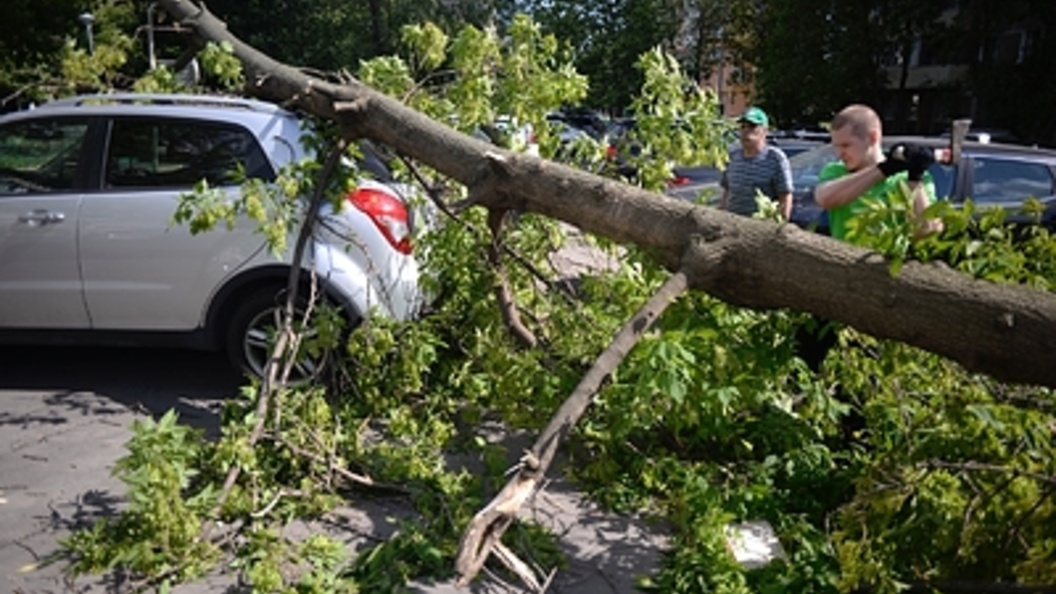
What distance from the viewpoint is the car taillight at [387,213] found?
4.90 m

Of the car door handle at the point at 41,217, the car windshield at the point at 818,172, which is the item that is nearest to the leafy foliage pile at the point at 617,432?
the car door handle at the point at 41,217

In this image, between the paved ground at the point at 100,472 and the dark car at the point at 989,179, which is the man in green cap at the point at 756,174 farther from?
the paved ground at the point at 100,472

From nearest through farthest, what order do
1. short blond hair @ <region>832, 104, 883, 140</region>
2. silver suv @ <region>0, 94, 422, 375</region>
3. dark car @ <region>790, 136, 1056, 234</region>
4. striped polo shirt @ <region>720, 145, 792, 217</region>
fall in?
short blond hair @ <region>832, 104, 883, 140</region> → silver suv @ <region>0, 94, 422, 375</region> → striped polo shirt @ <region>720, 145, 792, 217</region> → dark car @ <region>790, 136, 1056, 234</region>

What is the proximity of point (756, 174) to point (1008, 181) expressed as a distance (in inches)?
156

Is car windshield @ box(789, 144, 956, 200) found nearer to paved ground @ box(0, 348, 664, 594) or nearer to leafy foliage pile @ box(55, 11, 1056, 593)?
leafy foliage pile @ box(55, 11, 1056, 593)

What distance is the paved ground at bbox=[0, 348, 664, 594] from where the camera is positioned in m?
3.37

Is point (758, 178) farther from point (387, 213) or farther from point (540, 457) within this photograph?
point (540, 457)

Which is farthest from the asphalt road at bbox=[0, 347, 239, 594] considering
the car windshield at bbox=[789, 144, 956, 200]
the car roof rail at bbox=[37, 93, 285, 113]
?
the car windshield at bbox=[789, 144, 956, 200]

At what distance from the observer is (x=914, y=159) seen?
3.48 meters

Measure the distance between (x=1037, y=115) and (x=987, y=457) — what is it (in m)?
23.1

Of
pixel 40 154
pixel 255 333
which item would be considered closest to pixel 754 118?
pixel 255 333

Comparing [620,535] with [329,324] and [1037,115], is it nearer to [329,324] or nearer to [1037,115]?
[329,324]

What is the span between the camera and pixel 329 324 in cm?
417

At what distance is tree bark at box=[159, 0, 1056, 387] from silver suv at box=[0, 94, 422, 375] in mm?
1164
